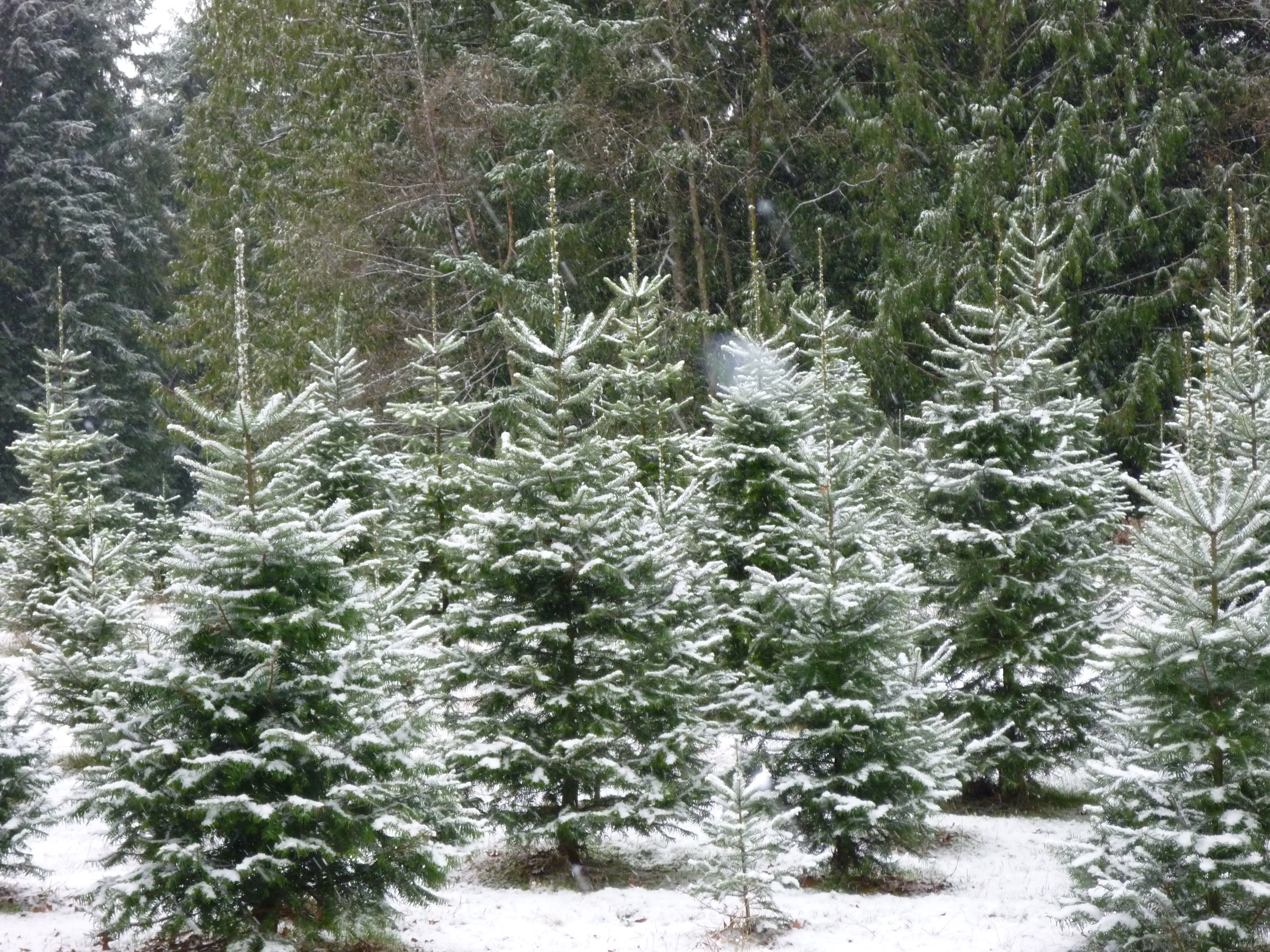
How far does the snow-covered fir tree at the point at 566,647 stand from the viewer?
9.03m

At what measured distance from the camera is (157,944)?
7.51 m

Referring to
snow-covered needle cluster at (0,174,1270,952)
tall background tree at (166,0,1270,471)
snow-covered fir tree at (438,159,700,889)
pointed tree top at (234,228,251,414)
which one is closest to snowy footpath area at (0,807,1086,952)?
snow-covered needle cluster at (0,174,1270,952)

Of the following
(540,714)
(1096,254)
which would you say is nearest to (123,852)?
→ (540,714)

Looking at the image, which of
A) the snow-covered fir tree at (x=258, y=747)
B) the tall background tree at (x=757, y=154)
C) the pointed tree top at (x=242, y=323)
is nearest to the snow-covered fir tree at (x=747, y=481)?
the snow-covered fir tree at (x=258, y=747)

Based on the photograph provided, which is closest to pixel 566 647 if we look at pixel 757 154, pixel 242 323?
pixel 242 323

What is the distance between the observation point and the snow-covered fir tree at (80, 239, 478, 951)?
6.85 metres

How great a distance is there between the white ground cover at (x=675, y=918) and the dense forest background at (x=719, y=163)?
41.9 feet

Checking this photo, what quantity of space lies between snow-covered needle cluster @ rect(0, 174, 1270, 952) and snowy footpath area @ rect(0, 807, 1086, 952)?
1.16ft

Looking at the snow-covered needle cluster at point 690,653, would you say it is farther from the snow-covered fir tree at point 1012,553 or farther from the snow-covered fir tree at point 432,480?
the snow-covered fir tree at point 432,480

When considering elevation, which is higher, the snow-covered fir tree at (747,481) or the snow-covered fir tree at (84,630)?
the snow-covered fir tree at (747,481)

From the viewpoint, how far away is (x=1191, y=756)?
7027mm

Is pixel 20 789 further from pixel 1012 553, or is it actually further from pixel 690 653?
pixel 1012 553

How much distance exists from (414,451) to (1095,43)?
14.8 meters

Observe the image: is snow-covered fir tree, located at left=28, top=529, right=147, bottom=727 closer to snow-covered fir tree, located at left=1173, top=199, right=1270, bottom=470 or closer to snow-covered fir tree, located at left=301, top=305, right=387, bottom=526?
snow-covered fir tree, located at left=301, top=305, right=387, bottom=526
